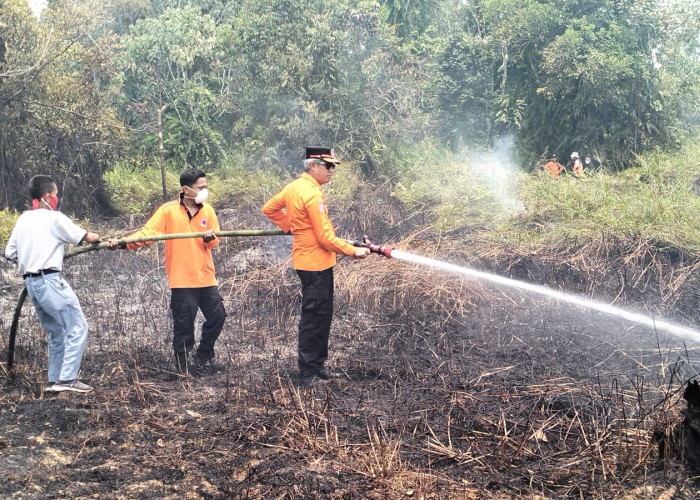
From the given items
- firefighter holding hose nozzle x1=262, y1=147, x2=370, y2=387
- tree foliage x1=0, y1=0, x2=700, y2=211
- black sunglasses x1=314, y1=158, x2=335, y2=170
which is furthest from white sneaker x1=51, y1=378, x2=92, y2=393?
tree foliage x1=0, y1=0, x2=700, y2=211

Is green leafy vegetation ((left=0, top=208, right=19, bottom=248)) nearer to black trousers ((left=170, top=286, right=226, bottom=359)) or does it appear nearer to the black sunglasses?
black trousers ((left=170, top=286, right=226, bottom=359))

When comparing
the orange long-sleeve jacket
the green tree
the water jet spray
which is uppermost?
the green tree

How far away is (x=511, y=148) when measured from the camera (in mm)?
19141

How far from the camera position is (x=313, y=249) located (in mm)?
5527

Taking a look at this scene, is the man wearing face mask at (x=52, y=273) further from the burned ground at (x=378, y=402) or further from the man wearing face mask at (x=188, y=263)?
the man wearing face mask at (x=188, y=263)

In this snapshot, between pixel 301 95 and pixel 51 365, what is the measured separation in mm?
11842

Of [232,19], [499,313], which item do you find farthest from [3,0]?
[499,313]

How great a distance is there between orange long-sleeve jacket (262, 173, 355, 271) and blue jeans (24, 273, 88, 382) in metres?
1.69

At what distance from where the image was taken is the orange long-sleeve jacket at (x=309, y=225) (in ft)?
17.7

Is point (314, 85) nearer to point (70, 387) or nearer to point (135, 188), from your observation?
point (135, 188)

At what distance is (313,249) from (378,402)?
1314 mm

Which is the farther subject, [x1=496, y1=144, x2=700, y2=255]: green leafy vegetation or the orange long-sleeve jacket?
[x1=496, y1=144, x2=700, y2=255]: green leafy vegetation

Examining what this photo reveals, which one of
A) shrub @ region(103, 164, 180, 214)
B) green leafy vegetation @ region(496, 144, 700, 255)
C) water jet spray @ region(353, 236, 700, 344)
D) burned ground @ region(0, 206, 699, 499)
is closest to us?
burned ground @ region(0, 206, 699, 499)

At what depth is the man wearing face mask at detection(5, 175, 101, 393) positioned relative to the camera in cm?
499
